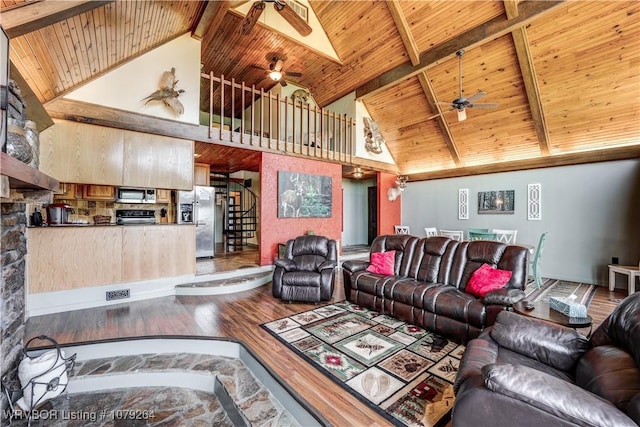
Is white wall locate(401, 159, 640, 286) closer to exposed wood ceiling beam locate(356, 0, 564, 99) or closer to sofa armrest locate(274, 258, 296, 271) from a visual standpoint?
exposed wood ceiling beam locate(356, 0, 564, 99)

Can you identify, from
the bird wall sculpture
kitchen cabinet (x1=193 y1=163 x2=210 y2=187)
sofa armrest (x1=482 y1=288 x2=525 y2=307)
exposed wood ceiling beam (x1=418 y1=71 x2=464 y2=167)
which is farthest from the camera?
kitchen cabinet (x1=193 y1=163 x2=210 y2=187)

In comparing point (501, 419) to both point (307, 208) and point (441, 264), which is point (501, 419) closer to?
point (441, 264)

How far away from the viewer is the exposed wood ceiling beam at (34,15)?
2.02 meters

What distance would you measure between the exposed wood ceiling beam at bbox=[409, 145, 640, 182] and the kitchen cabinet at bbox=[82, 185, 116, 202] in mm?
7899

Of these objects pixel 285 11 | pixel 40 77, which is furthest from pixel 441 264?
pixel 40 77

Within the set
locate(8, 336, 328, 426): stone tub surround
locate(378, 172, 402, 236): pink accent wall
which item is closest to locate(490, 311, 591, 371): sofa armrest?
locate(8, 336, 328, 426): stone tub surround

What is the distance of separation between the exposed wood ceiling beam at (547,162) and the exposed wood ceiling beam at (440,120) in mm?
352

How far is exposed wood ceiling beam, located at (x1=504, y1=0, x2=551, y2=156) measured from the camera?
4.46m

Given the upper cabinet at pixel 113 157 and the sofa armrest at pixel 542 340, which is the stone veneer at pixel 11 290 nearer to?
the upper cabinet at pixel 113 157

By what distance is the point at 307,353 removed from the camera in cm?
259

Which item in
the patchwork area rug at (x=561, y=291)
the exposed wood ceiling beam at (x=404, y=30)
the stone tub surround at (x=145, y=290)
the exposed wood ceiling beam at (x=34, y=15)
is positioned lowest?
the patchwork area rug at (x=561, y=291)

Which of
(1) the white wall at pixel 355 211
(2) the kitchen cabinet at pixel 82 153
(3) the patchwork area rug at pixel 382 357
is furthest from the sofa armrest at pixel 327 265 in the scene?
(1) the white wall at pixel 355 211

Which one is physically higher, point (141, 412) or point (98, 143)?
point (98, 143)

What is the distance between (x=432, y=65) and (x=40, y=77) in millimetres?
6350
